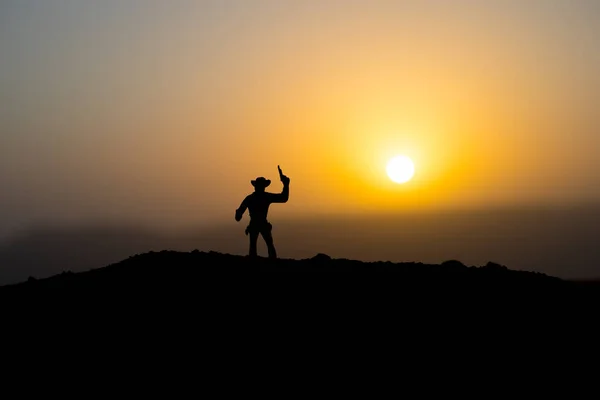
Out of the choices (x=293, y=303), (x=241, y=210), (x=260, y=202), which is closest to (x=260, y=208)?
(x=260, y=202)

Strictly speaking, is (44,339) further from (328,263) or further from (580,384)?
(580,384)

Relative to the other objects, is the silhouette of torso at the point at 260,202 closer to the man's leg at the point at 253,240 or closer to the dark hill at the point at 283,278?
the man's leg at the point at 253,240

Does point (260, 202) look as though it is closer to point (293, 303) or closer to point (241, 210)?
point (241, 210)

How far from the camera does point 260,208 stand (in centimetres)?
2242

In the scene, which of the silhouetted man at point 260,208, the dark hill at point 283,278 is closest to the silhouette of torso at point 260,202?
the silhouetted man at point 260,208

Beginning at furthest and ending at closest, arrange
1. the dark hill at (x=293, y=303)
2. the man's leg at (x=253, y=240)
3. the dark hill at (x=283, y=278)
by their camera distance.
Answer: the man's leg at (x=253, y=240), the dark hill at (x=283, y=278), the dark hill at (x=293, y=303)

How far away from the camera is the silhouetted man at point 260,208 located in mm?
22328

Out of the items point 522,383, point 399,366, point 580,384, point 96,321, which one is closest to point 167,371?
point 96,321

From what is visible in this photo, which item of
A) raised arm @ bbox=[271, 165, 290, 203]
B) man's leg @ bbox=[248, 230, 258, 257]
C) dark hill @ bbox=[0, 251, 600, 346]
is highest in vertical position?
raised arm @ bbox=[271, 165, 290, 203]

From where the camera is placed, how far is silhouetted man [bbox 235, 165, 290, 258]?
22.3 meters

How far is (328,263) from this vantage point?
19.6 meters

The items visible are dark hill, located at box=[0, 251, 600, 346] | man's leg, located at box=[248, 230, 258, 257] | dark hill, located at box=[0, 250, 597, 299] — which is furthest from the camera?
man's leg, located at box=[248, 230, 258, 257]

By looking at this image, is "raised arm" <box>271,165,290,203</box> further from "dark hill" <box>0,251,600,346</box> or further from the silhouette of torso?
"dark hill" <box>0,251,600,346</box>

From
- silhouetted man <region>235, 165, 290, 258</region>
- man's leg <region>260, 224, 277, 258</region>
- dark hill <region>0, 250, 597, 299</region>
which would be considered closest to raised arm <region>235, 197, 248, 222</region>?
silhouetted man <region>235, 165, 290, 258</region>
